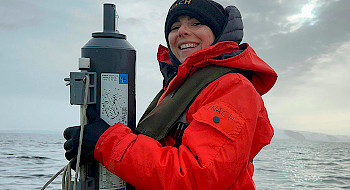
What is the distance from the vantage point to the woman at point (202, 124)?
1975 mm

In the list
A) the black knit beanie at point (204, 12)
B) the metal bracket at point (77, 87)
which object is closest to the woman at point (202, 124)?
the black knit beanie at point (204, 12)

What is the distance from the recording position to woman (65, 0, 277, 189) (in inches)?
77.7

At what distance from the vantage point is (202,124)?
2039 millimetres

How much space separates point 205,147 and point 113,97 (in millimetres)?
820

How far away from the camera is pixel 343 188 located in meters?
12.7

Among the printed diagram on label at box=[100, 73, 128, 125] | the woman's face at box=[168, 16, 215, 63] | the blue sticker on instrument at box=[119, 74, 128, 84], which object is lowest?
the printed diagram on label at box=[100, 73, 128, 125]

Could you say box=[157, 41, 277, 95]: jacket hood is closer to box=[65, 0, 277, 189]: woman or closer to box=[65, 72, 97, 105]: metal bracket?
box=[65, 0, 277, 189]: woman

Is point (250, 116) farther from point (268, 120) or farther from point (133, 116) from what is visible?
point (133, 116)

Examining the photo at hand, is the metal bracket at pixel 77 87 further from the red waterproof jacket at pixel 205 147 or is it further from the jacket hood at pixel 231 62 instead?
the jacket hood at pixel 231 62

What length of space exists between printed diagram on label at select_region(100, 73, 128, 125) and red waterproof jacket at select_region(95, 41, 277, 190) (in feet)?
0.83

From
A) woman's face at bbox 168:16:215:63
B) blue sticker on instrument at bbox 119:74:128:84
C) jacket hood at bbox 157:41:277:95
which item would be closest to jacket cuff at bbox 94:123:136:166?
blue sticker on instrument at bbox 119:74:128:84

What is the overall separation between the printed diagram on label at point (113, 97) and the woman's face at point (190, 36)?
18.4 inches

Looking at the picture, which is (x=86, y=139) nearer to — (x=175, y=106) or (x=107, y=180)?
(x=107, y=180)

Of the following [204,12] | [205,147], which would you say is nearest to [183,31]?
[204,12]
